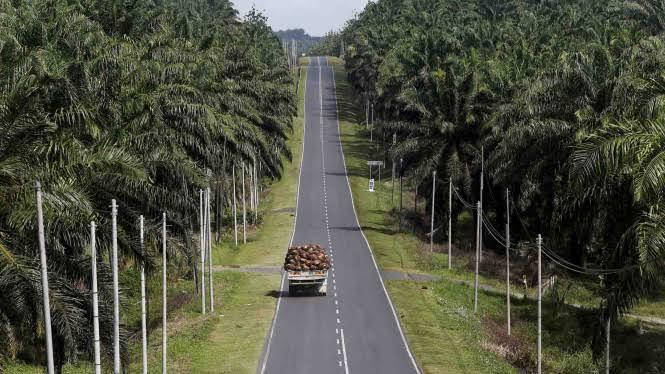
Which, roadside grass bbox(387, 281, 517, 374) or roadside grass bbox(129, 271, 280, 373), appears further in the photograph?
roadside grass bbox(387, 281, 517, 374)

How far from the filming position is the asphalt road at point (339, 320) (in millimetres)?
43906

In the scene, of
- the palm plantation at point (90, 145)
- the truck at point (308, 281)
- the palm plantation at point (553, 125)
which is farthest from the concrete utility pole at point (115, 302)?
the truck at point (308, 281)

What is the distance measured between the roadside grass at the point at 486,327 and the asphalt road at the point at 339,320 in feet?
3.87

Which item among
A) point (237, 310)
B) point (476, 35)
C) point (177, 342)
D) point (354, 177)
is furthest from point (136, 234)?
point (476, 35)

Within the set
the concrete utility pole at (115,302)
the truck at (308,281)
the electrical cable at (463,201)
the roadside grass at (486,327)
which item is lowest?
the roadside grass at (486,327)

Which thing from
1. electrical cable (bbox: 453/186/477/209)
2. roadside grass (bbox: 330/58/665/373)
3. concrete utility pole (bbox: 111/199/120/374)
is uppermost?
concrete utility pole (bbox: 111/199/120/374)

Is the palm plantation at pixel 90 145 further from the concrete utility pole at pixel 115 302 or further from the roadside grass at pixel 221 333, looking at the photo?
the roadside grass at pixel 221 333

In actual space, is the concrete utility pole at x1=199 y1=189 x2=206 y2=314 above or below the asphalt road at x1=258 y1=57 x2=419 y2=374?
above

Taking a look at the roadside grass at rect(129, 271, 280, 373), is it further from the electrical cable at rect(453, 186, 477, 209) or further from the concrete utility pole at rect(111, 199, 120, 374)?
the electrical cable at rect(453, 186, 477, 209)

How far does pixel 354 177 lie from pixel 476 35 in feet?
80.1

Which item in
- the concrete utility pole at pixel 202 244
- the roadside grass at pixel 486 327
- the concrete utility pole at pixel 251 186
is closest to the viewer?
the roadside grass at pixel 486 327

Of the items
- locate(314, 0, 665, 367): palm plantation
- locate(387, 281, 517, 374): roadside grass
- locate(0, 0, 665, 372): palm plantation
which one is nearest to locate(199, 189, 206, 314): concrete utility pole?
locate(0, 0, 665, 372): palm plantation

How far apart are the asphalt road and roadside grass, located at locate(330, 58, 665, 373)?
1.18 meters

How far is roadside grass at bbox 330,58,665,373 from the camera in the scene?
45.7 meters
